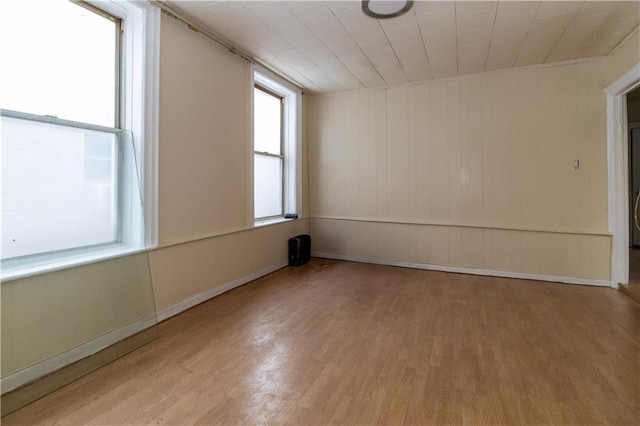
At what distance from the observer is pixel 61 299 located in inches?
78.1

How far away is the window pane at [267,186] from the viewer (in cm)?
435

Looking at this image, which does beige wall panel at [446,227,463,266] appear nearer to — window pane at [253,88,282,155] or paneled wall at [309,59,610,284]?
paneled wall at [309,59,610,284]

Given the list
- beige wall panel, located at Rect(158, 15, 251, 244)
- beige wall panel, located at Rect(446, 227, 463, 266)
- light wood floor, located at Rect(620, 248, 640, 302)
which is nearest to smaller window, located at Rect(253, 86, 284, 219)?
beige wall panel, located at Rect(158, 15, 251, 244)

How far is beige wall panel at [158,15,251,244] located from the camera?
111 inches

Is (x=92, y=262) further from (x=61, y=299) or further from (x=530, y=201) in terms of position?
(x=530, y=201)

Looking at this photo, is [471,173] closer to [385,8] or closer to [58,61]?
[385,8]

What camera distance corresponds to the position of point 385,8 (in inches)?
105

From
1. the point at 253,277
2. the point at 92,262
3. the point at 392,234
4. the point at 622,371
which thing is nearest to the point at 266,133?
the point at 253,277

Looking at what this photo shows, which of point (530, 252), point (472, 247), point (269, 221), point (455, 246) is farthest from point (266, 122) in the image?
point (530, 252)

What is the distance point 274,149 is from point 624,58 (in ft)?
13.6

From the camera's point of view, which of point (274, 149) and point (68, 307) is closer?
point (68, 307)

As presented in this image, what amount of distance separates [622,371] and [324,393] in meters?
1.87

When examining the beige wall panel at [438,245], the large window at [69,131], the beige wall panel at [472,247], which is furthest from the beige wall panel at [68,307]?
the beige wall panel at [472,247]

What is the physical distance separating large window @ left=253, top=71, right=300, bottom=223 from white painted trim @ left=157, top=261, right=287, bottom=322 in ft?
2.47
